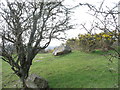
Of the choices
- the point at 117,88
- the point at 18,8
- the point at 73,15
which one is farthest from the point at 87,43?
the point at 18,8

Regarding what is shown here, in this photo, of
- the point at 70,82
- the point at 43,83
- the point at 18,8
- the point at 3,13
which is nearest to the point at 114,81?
the point at 70,82

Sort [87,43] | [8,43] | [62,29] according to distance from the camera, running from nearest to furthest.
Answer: [8,43], [62,29], [87,43]

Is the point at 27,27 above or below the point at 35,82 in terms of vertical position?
above

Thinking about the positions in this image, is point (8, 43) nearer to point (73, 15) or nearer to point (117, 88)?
point (73, 15)

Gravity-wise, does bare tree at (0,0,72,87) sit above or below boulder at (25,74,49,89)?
above

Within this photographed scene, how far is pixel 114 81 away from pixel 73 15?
2.81m

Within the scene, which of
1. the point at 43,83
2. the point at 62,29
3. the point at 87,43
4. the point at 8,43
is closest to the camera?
the point at 8,43

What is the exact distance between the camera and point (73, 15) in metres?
4.72

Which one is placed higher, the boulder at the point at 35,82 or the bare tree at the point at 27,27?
the bare tree at the point at 27,27

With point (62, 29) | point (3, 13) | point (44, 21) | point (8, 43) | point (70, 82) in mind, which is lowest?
point (70, 82)

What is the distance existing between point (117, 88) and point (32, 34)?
320cm

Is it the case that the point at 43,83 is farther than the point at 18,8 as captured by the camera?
Yes

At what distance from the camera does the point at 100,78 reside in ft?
14.5

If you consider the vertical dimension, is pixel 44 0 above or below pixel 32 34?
above
